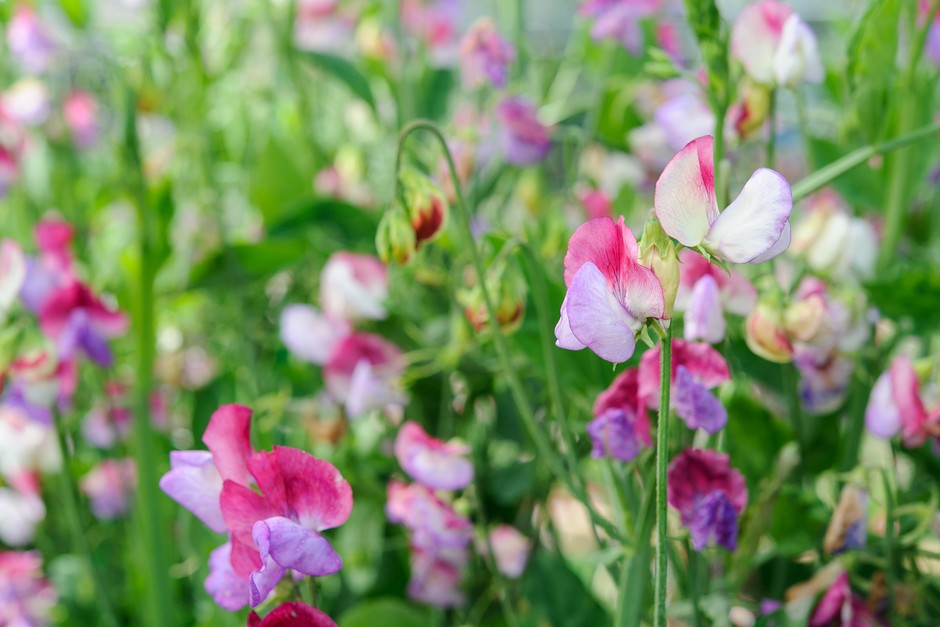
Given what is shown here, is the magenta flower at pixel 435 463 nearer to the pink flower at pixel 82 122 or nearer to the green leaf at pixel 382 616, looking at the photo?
the green leaf at pixel 382 616

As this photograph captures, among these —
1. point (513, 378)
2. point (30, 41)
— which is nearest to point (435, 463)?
point (513, 378)

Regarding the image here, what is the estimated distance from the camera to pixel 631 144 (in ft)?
2.93

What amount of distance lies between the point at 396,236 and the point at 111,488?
24.5 inches

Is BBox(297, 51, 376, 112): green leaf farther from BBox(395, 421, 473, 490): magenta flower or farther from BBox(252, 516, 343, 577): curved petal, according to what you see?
BBox(252, 516, 343, 577): curved petal

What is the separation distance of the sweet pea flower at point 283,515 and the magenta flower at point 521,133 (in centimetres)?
46

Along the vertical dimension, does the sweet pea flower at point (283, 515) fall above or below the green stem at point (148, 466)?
above

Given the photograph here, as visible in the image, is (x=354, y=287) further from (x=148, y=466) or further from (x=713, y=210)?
(x=713, y=210)

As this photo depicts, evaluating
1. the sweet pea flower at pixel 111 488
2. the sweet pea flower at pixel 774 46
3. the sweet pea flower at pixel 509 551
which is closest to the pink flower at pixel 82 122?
the sweet pea flower at pixel 111 488

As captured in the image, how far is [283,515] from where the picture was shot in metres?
0.37

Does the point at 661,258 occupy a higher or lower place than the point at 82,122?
higher

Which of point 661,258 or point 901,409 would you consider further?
point 901,409

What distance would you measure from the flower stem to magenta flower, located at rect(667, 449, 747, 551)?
0.25ft

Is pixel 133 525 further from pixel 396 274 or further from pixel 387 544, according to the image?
pixel 396 274

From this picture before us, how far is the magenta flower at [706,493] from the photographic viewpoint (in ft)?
1.38
